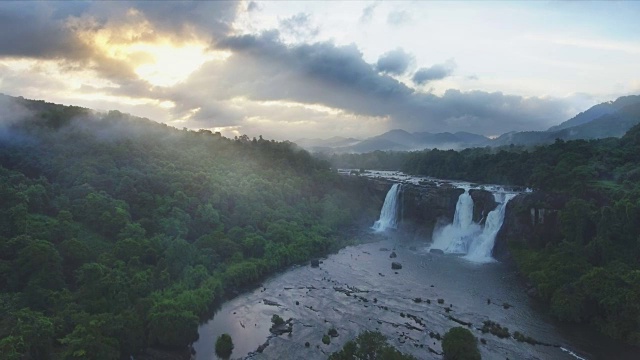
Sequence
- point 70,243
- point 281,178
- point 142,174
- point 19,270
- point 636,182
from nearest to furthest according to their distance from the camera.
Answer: point 19,270 → point 70,243 → point 636,182 → point 142,174 → point 281,178

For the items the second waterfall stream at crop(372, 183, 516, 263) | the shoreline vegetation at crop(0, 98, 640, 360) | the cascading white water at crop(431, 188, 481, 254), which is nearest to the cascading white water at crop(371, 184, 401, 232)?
the shoreline vegetation at crop(0, 98, 640, 360)

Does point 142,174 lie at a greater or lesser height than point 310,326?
greater

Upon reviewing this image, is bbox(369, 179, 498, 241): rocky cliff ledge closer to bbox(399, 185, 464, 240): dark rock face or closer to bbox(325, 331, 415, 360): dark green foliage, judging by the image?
bbox(399, 185, 464, 240): dark rock face

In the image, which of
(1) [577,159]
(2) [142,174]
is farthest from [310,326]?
(1) [577,159]

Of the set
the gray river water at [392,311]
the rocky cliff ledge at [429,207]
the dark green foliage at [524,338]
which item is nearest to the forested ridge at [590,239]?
the gray river water at [392,311]

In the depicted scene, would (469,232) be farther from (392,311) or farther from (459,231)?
(392,311)

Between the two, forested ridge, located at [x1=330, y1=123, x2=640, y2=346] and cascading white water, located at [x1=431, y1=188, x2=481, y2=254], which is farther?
cascading white water, located at [x1=431, y1=188, x2=481, y2=254]

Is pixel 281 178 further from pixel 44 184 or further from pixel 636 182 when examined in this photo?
pixel 636 182
